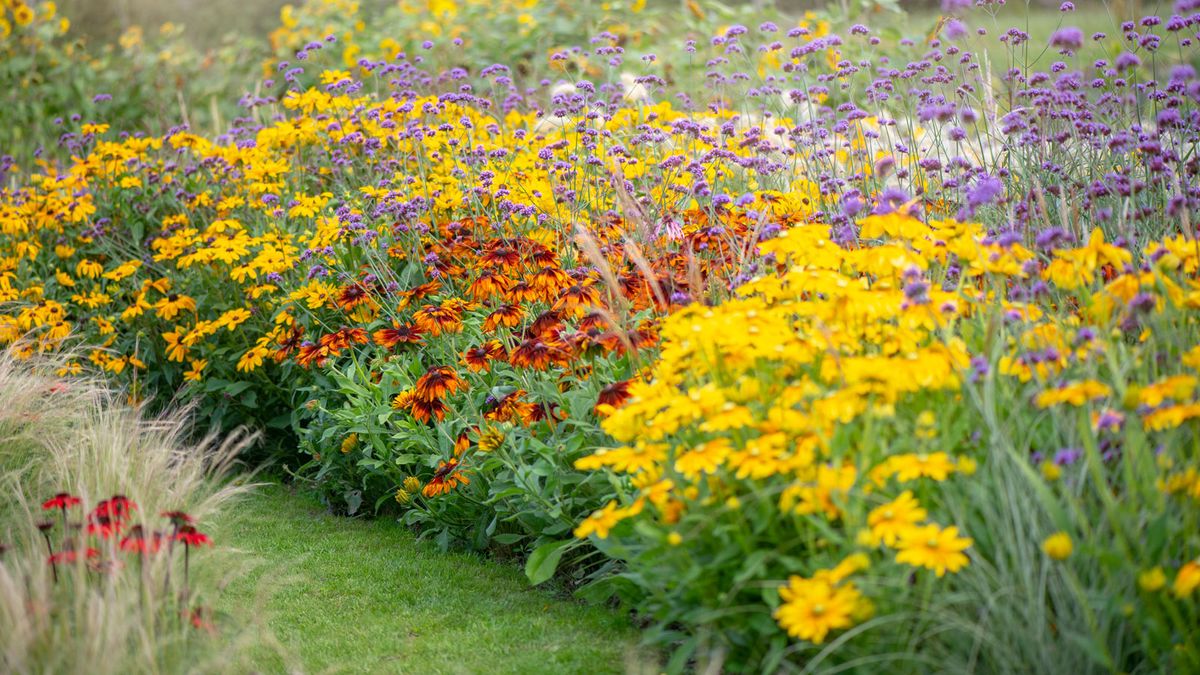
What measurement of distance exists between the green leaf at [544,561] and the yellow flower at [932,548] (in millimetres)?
1332

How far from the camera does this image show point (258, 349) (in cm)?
478

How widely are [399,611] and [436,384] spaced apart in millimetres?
715

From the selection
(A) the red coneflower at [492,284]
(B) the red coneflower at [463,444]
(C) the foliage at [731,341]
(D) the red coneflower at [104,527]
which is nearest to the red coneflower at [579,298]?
(C) the foliage at [731,341]

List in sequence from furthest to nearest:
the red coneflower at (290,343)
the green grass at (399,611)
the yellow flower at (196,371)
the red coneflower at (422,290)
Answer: the yellow flower at (196,371) → the red coneflower at (290,343) → the red coneflower at (422,290) → the green grass at (399,611)

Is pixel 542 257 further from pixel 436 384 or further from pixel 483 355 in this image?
pixel 436 384

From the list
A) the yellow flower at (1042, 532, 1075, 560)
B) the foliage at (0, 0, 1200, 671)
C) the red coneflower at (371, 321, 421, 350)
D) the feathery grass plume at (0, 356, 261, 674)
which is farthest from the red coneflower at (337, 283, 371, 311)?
the yellow flower at (1042, 532, 1075, 560)

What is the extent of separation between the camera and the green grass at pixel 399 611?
3.21m

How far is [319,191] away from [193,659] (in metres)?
3.86

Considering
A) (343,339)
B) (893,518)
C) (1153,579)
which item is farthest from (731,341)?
(343,339)

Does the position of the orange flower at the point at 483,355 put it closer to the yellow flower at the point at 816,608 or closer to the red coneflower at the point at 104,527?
the red coneflower at the point at 104,527

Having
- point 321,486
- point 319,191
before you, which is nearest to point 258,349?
point 321,486

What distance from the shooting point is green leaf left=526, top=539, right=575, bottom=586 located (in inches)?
134

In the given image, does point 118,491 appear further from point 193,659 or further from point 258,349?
point 258,349

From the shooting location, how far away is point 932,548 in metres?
2.24
